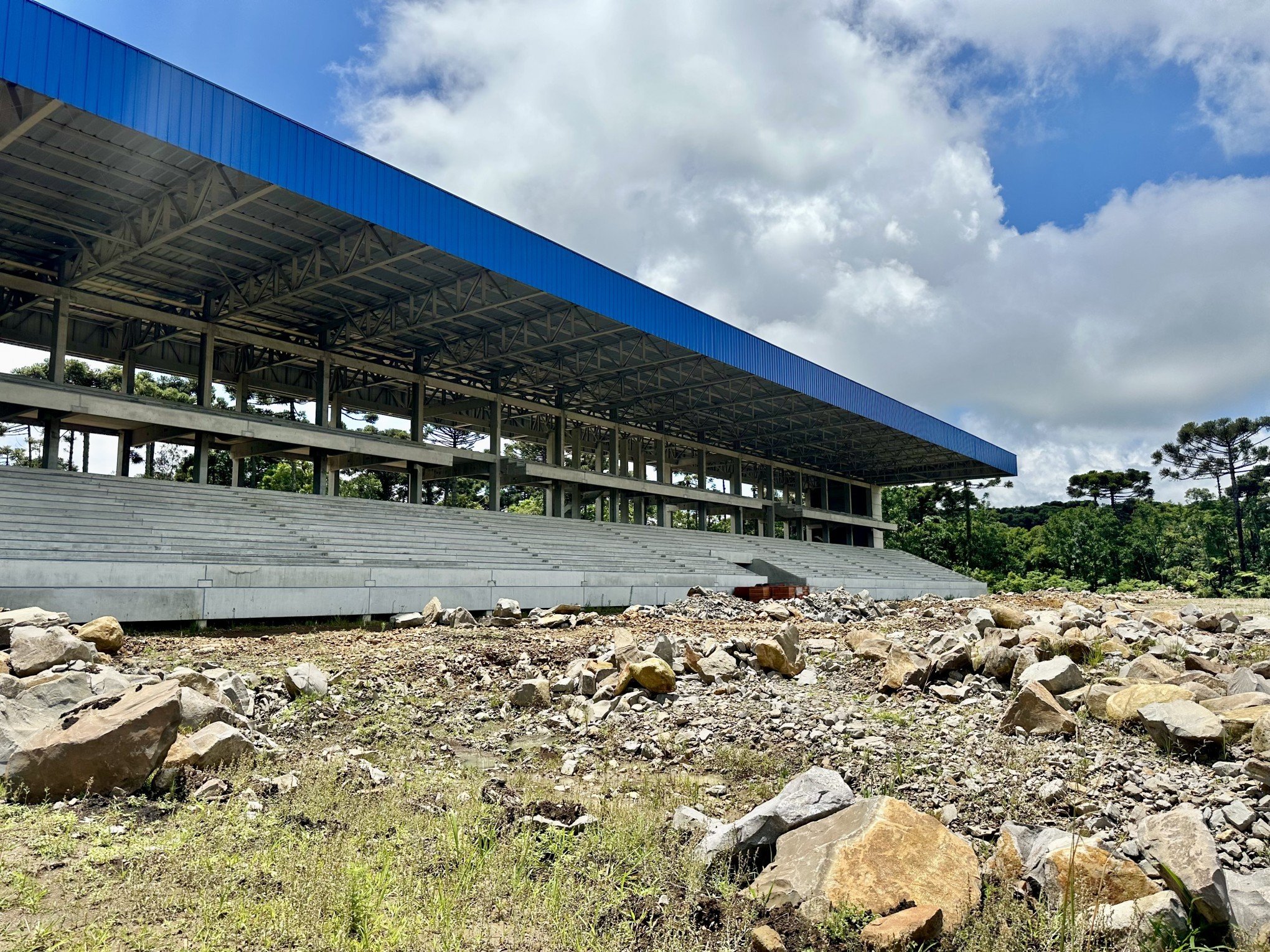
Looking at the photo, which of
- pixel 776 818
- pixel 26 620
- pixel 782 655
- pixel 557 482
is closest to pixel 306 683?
pixel 26 620

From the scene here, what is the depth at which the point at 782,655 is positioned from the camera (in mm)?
11570

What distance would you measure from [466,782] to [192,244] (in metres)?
20.6

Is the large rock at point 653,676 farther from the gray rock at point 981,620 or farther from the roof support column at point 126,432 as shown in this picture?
the roof support column at point 126,432

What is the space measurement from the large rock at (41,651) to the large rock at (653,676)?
6491mm

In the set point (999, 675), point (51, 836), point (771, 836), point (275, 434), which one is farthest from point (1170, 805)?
point (275, 434)

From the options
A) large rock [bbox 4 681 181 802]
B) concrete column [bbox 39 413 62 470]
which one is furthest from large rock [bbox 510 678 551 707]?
concrete column [bbox 39 413 62 470]

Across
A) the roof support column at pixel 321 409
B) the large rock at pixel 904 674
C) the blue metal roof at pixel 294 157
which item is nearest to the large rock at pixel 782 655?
the large rock at pixel 904 674

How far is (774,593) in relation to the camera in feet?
105

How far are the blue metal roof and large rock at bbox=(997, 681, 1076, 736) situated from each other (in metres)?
17.3

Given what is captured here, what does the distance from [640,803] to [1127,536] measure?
71789mm

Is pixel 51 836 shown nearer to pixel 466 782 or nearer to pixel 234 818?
pixel 234 818

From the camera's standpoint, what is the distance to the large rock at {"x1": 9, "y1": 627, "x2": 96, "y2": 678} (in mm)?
8570

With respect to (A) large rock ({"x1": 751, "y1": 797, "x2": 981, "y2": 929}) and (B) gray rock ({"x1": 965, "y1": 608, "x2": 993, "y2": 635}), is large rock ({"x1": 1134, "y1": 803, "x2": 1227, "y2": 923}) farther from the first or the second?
(B) gray rock ({"x1": 965, "y1": 608, "x2": 993, "y2": 635})

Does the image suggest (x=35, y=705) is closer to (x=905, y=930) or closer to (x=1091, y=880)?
(x=905, y=930)
